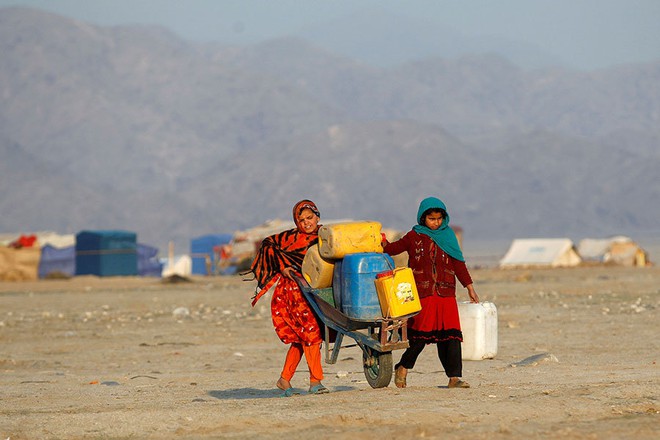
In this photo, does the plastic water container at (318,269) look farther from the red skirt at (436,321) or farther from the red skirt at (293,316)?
the red skirt at (436,321)

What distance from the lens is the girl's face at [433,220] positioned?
364 inches

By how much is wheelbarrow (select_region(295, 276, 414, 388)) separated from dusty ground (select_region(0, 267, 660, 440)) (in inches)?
12.0

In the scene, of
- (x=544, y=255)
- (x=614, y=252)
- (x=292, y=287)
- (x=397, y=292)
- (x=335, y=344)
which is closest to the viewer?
(x=397, y=292)

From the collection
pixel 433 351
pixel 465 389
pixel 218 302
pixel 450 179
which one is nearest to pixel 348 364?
pixel 433 351

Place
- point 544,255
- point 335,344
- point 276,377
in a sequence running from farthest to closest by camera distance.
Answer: point 544,255 → point 276,377 → point 335,344

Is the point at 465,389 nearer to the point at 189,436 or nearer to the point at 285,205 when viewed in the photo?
the point at 189,436

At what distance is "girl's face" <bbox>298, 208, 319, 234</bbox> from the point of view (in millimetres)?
9422

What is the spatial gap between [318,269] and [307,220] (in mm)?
423

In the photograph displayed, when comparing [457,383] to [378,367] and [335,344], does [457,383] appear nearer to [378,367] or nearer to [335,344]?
[378,367]

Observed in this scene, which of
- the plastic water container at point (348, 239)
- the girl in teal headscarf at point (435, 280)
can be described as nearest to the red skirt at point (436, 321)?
the girl in teal headscarf at point (435, 280)

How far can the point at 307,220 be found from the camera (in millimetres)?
9453

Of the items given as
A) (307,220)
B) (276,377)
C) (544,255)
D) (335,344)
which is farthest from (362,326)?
(544,255)

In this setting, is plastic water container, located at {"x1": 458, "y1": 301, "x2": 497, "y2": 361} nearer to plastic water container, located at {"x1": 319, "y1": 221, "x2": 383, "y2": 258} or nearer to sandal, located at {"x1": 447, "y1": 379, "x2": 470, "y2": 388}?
sandal, located at {"x1": 447, "y1": 379, "x2": 470, "y2": 388}

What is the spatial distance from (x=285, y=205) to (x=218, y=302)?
141014 millimetres
